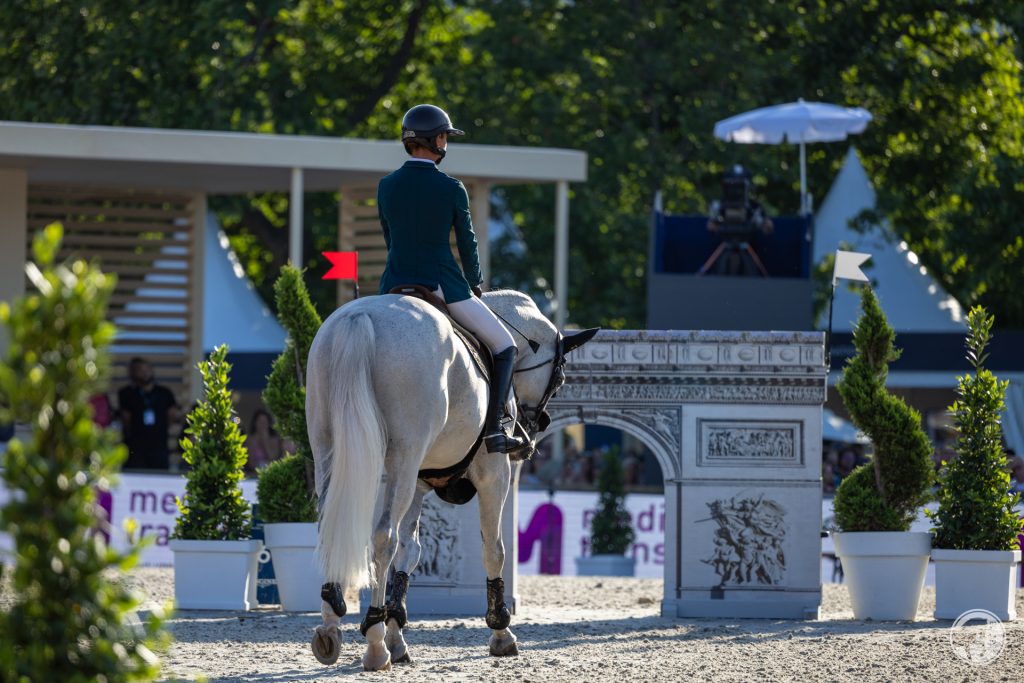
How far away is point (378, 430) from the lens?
6.58m

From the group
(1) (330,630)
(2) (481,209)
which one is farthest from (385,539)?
(2) (481,209)

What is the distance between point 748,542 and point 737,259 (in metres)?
4.48

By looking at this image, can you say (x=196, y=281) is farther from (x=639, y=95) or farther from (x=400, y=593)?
(x=400, y=593)

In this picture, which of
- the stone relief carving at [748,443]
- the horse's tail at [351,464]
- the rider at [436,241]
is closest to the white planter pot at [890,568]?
the stone relief carving at [748,443]

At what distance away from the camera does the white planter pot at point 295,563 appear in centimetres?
1062

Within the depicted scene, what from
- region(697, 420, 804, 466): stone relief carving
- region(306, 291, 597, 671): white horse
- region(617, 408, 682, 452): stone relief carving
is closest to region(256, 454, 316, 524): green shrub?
region(617, 408, 682, 452): stone relief carving

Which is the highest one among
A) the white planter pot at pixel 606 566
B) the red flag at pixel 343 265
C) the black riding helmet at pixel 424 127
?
the black riding helmet at pixel 424 127

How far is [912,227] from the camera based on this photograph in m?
25.5

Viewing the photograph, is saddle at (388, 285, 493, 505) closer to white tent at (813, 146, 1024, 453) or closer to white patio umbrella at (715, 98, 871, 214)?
white patio umbrella at (715, 98, 871, 214)

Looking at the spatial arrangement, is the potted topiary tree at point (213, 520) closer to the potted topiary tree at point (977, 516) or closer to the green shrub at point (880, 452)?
the green shrub at point (880, 452)

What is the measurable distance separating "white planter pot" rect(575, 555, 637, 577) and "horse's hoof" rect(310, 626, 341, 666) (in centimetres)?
905

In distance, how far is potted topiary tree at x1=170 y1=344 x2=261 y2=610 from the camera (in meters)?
10.4

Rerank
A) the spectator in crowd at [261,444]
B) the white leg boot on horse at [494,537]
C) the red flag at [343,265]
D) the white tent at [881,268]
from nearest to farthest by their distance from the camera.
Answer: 1. the white leg boot on horse at [494,537]
2. the red flag at [343,265]
3. the spectator in crowd at [261,444]
4. the white tent at [881,268]

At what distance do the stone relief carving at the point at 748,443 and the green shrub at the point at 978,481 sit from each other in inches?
39.2
